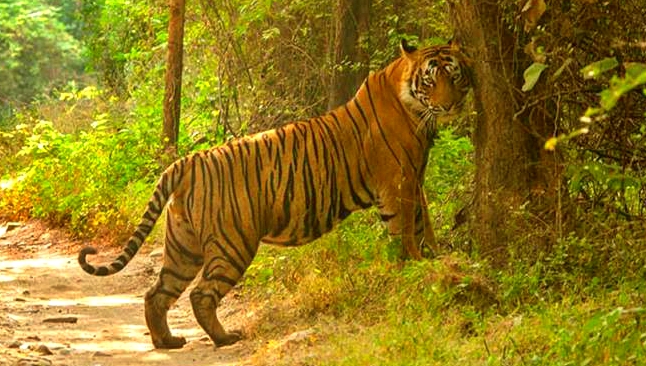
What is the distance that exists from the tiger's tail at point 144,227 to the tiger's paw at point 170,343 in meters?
0.55

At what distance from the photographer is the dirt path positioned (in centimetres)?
810

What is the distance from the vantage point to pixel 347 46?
11688mm

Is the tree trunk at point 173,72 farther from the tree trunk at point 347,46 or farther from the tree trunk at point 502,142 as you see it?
the tree trunk at point 502,142

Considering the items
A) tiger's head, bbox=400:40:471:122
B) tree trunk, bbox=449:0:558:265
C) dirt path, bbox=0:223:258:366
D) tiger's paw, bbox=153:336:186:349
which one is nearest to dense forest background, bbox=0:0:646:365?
tree trunk, bbox=449:0:558:265

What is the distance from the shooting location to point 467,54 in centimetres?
825

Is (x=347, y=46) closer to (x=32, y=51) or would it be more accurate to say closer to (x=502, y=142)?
(x=502, y=142)

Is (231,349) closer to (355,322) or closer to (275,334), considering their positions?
(275,334)

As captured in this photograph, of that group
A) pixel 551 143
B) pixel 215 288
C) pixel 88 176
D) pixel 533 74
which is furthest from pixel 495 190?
pixel 88 176

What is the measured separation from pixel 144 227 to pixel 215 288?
2.09 ft

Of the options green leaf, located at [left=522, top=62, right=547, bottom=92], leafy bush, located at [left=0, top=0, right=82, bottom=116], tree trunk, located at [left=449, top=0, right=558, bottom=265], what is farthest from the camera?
leafy bush, located at [left=0, top=0, right=82, bottom=116]

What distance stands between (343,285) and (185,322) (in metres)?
1.63

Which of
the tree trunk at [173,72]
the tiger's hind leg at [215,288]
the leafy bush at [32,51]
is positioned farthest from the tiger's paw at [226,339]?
the leafy bush at [32,51]

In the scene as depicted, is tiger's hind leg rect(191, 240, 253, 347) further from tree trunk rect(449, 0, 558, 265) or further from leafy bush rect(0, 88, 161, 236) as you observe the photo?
leafy bush rect(0, 88, 161, 236)

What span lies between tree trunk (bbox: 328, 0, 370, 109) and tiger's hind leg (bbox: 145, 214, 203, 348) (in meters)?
3.43
